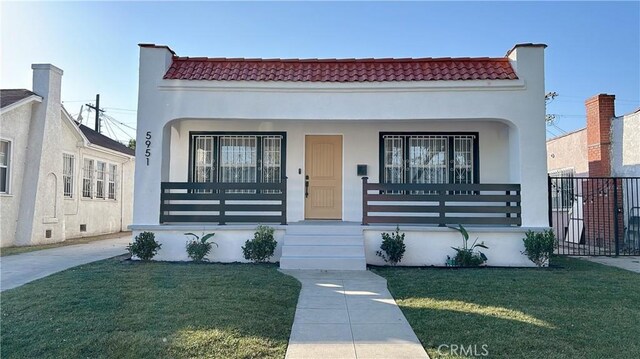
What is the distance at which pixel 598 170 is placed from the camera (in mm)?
12391

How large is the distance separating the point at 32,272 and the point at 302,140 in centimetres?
614

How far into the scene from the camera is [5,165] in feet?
37.8

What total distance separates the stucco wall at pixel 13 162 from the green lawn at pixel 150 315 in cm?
609

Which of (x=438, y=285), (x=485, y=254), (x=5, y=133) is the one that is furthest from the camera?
(x=5, y=133)

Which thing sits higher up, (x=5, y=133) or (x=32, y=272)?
(x=5, y=133)

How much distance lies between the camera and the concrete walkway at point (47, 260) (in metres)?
7.23

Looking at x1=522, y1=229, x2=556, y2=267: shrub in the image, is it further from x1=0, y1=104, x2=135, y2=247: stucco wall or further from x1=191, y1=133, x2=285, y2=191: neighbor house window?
x1=0, y1=104, x2=135, y2=247: stucco wall

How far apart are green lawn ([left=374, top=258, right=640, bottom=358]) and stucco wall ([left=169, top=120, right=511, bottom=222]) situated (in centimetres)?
291

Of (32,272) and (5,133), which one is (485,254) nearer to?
(32,272)

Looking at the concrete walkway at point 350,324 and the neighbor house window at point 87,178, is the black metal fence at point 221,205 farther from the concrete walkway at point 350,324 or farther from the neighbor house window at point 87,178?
the neighbor house window at point 87,178

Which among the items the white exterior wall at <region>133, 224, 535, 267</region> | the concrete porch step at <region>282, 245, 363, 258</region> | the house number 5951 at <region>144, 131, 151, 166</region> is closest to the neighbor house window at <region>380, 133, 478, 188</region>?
the white exterior wall at <region>133, 224, 535, 267</region>

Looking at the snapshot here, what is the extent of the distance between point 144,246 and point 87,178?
8.62 meters

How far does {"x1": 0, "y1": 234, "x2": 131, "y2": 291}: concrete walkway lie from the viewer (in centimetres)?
723

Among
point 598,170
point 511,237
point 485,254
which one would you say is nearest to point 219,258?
point 485,254
